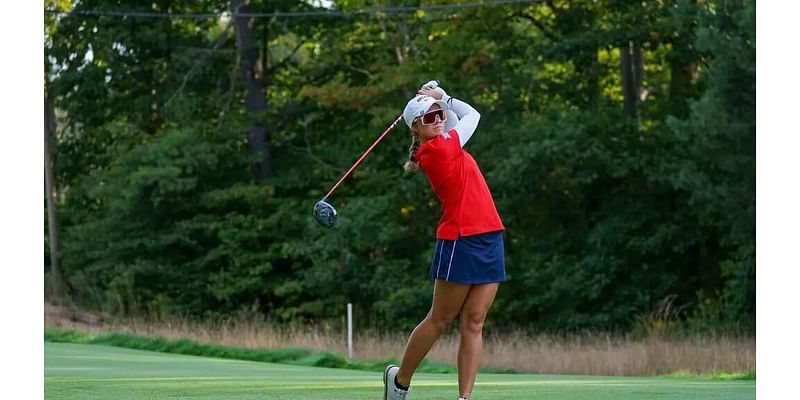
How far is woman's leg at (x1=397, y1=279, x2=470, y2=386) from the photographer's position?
7031mm

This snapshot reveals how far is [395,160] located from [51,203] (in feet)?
28.7

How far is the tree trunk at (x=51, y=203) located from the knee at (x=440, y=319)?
2772 cm

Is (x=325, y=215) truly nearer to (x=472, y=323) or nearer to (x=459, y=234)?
(x=459, y=234)

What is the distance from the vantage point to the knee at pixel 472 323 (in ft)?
23.1

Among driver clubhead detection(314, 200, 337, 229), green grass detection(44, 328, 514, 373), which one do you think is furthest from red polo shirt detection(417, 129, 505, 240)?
green grass detection(44, 328, 514, 373)

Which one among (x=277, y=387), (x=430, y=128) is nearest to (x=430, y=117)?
(x=430, y=128)

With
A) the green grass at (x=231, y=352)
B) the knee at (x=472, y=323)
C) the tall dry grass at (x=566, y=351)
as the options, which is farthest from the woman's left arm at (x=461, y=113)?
the tall dry grass at (x=566, y=351)

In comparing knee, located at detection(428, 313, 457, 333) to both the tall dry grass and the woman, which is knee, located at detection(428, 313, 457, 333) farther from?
the tall dry grass

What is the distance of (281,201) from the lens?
32.5 m

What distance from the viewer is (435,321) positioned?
718 centimetres

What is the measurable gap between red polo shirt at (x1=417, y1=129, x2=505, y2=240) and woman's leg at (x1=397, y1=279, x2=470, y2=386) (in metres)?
0.27
